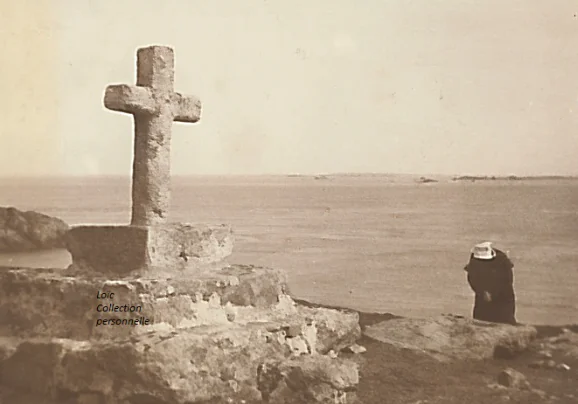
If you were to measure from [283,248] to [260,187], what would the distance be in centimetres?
52

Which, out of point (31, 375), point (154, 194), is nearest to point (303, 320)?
point (154, 194)

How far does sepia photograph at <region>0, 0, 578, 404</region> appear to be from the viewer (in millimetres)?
3262

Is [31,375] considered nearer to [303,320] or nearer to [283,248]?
[303,320]

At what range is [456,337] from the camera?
13.4 feet

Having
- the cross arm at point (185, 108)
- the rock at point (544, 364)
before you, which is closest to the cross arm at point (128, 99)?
the cross arm at point (185, 108)

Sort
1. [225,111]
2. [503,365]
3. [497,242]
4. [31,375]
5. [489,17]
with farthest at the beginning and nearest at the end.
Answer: [225,111]
[497,242]
[489,17]
[503,365]
[31,375]

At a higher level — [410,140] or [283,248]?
[410,140]

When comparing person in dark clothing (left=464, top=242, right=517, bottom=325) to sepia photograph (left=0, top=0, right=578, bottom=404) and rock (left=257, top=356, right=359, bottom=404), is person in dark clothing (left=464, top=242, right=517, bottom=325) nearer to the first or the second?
sepia photograph (left=0, top=0, right=578, bottom=404)

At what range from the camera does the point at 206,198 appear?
509 cm

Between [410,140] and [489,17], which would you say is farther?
[410,140]

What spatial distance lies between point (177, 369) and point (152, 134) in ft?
4.45

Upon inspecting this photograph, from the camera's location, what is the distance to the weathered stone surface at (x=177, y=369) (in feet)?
9.80

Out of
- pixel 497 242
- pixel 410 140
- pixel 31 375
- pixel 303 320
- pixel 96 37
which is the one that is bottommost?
pixel 31 375

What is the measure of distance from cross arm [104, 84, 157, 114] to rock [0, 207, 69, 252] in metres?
1.78
